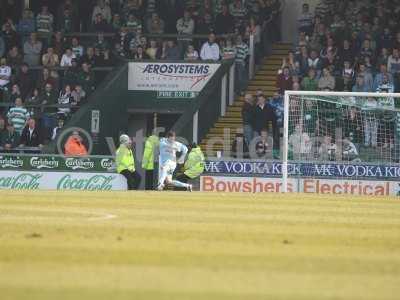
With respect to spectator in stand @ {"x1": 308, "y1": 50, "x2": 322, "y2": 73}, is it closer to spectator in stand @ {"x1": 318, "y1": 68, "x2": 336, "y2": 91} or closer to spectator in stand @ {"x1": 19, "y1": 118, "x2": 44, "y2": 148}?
spectator in stand @ {"x1": 318, "y1": 68, "x2": 336, "y2": 91}

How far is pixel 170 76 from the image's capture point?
29438 mm

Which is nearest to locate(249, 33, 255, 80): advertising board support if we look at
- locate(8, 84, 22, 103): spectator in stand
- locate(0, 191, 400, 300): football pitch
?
locate(8, 84, 22, 103): spectator in stand

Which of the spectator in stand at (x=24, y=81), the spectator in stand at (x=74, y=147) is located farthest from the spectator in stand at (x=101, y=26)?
the spectator in stand at (x=74, y=147)

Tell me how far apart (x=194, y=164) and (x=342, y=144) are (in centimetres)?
354

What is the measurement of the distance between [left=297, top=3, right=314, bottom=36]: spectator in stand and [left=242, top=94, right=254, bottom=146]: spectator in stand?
13.5 ft

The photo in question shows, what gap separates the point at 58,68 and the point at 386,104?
991 cm

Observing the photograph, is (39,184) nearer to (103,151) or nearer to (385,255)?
(103,151)

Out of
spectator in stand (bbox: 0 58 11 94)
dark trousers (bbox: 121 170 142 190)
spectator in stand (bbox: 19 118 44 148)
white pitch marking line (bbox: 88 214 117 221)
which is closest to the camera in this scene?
white pitch marking line (bbox: 88 214 117 221)

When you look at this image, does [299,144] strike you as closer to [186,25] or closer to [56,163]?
[56,163]

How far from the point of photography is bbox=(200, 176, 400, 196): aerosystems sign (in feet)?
78.8

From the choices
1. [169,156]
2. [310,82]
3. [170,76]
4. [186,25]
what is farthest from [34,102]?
[310,82]

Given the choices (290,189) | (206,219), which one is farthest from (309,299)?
(290,189)

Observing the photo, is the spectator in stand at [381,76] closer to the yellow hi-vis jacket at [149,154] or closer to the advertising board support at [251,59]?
the advertising board support at [251,59]

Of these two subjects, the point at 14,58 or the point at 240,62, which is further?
the point at 14,58
